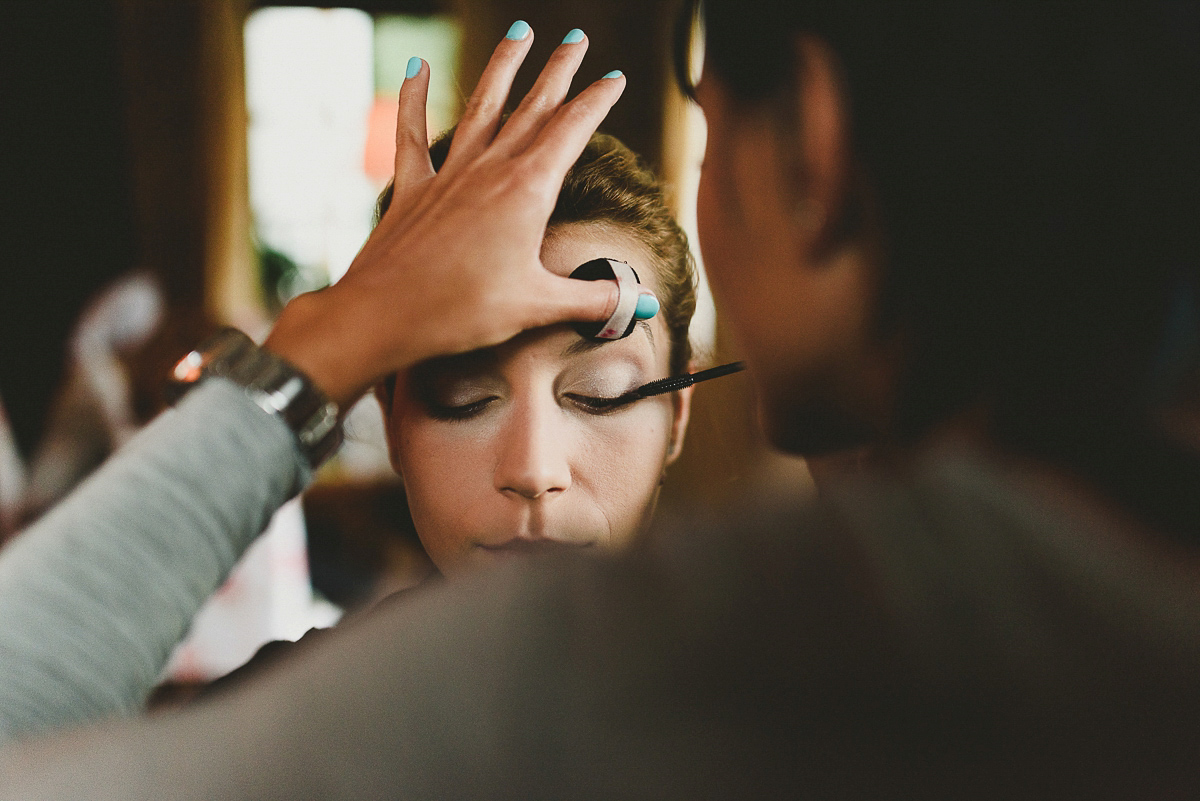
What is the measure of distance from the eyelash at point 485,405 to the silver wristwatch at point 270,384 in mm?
197

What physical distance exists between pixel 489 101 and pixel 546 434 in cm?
22

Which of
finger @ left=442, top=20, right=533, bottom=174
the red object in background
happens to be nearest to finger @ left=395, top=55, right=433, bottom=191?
finger @ left=442, top=20, right=533, bottom=174

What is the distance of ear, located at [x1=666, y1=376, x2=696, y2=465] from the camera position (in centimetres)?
63

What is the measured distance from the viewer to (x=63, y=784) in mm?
259

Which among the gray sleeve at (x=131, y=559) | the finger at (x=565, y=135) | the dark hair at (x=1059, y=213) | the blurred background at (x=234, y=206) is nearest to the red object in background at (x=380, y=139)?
the blurred background at (x=234, y=206)

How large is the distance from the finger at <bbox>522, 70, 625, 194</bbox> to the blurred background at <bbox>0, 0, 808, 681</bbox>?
0.19 ft

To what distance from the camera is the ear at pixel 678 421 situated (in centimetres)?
63

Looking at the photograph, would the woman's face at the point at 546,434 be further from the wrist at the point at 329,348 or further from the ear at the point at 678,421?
the wrist at the point at 329,348

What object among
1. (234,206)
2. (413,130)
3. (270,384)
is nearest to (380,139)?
(413,130)

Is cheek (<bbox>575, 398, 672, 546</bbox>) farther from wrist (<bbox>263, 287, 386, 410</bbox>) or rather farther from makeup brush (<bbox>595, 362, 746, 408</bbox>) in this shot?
wrist (<bbox>263, 287, 386, 410</bbox>)

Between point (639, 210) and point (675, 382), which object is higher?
point (639, 210)

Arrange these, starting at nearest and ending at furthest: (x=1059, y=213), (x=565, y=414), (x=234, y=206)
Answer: (x=1059, y=213) → (x=565, y=414) → (x=234, y=206)

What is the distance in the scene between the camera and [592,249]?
0.59 m

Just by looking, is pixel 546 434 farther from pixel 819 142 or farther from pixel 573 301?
pixel 819 142
